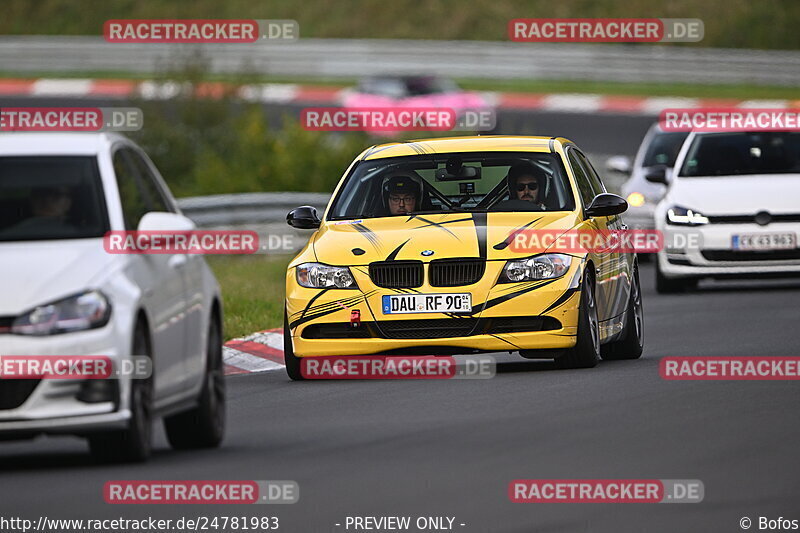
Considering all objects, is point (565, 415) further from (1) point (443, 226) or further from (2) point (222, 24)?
(2) point (222, 24)

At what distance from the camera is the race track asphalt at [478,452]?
8.04 metres

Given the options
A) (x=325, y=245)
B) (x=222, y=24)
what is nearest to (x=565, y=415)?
(x=325, y=245)

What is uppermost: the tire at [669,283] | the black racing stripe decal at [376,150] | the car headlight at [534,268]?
the black racing stripe decal at [376,150]

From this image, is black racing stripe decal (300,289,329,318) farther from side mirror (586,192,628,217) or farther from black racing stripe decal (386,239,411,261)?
side mirror (586,192,628,217)

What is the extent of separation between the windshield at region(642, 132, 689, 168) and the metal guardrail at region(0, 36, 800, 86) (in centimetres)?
2255

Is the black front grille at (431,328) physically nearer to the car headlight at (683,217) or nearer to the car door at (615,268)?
the car door at (615,268)

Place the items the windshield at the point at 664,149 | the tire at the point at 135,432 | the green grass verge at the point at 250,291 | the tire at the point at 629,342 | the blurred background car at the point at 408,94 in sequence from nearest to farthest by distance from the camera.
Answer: the tire at the point at 135,432, the tire at the point at 629,342, the green grass verge at the point at 250,291, the windshield at the point at 664,149, the blurred background car at the point at 408,94

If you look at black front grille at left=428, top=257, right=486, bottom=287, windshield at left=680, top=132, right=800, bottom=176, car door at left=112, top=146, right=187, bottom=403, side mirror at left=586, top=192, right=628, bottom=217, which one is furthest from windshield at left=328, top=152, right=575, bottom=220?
windshield at left=680, top=132, right=800, bottom=176

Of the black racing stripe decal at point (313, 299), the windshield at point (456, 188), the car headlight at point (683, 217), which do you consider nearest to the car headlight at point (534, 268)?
the windshield at point (456, 188)

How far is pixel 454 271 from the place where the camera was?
43.4 ft

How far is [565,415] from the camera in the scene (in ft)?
36.2

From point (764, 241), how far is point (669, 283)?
153cm

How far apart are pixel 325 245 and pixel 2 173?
3.97m

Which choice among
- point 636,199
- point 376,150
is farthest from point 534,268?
point 636,199
